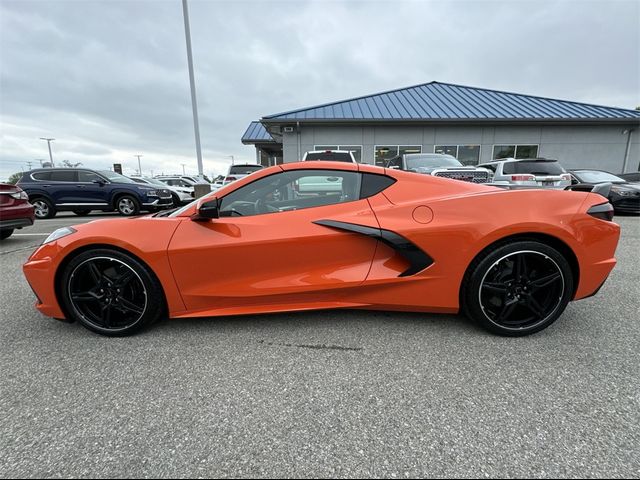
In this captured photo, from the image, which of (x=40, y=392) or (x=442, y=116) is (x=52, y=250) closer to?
(x=40, y=392)

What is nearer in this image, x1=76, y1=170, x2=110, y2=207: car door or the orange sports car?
the orange sports car

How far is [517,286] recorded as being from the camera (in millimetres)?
2232

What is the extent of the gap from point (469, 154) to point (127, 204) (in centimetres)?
1405

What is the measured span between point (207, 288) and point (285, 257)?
23.9 inches

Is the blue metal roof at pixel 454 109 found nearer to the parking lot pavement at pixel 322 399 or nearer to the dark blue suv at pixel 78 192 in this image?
the dark blue suv at pixel 78 192

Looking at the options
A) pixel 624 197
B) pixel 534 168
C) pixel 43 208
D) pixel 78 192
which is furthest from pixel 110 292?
pixel 624 197

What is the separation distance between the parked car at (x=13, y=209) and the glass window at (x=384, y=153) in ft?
40.3

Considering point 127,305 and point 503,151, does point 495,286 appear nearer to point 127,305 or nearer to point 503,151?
point 127,305

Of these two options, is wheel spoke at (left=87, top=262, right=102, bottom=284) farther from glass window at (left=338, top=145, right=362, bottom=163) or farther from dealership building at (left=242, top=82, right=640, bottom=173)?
glass window at (left=338, top=145, right=362, bottom=163)

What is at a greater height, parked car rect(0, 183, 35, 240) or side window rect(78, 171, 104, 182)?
side window rect(78, 171, 104, 182)

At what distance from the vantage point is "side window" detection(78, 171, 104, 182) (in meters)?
9.96

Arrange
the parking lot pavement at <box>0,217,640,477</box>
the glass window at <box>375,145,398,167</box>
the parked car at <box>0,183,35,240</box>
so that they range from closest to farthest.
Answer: the parking lot pavement at <box>0,217,640,477</box>, the parked car at <box>0,183,35,240</box>, the glass window at <box>375,145,398,167</box>

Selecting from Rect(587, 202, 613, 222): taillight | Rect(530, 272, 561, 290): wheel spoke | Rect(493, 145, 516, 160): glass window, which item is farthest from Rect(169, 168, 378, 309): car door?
Rect(493, 145, 516, 160): glass window

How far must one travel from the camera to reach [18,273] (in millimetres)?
3902
